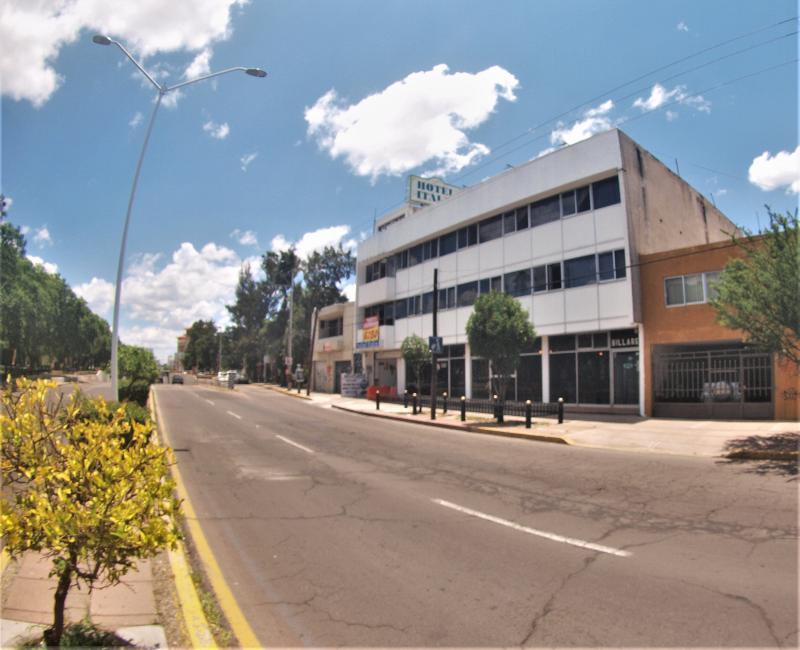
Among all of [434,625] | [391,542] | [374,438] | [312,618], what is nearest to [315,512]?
[391,542]

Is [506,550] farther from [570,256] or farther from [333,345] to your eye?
[333,345]

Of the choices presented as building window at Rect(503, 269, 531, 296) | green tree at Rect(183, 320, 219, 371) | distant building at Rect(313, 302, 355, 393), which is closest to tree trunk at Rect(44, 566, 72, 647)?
building window at Rect(503, 269, 531, 296)

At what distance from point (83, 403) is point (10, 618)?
A: 155cm

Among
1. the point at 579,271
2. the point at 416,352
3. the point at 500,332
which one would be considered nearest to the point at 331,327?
the point at 416,352

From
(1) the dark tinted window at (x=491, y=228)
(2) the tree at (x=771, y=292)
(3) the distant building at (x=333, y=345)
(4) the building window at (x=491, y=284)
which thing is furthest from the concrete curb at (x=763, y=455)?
(3) the distant building at (x=333, y=345)

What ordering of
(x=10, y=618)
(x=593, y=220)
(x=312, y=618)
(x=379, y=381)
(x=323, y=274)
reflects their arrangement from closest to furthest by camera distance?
(x=10, y=618)
(x=312, y=618)
(x=593, y=220)
(x=379, y=381)
(x=323, y=274)

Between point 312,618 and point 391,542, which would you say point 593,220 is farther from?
point 312,618

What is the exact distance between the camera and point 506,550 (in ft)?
17.9

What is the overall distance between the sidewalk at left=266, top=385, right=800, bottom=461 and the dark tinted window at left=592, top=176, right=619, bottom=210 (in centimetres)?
871

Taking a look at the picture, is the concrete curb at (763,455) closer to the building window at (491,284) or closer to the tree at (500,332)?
the tree at (500,332)

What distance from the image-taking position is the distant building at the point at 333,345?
4322cm

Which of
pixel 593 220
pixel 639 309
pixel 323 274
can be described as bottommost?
pixel 639 309

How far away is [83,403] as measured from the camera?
4098 mm

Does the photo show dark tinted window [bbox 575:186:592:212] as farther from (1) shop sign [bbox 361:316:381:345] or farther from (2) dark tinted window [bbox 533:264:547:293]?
(1) shop sign [bbox 361:316:381:345]
